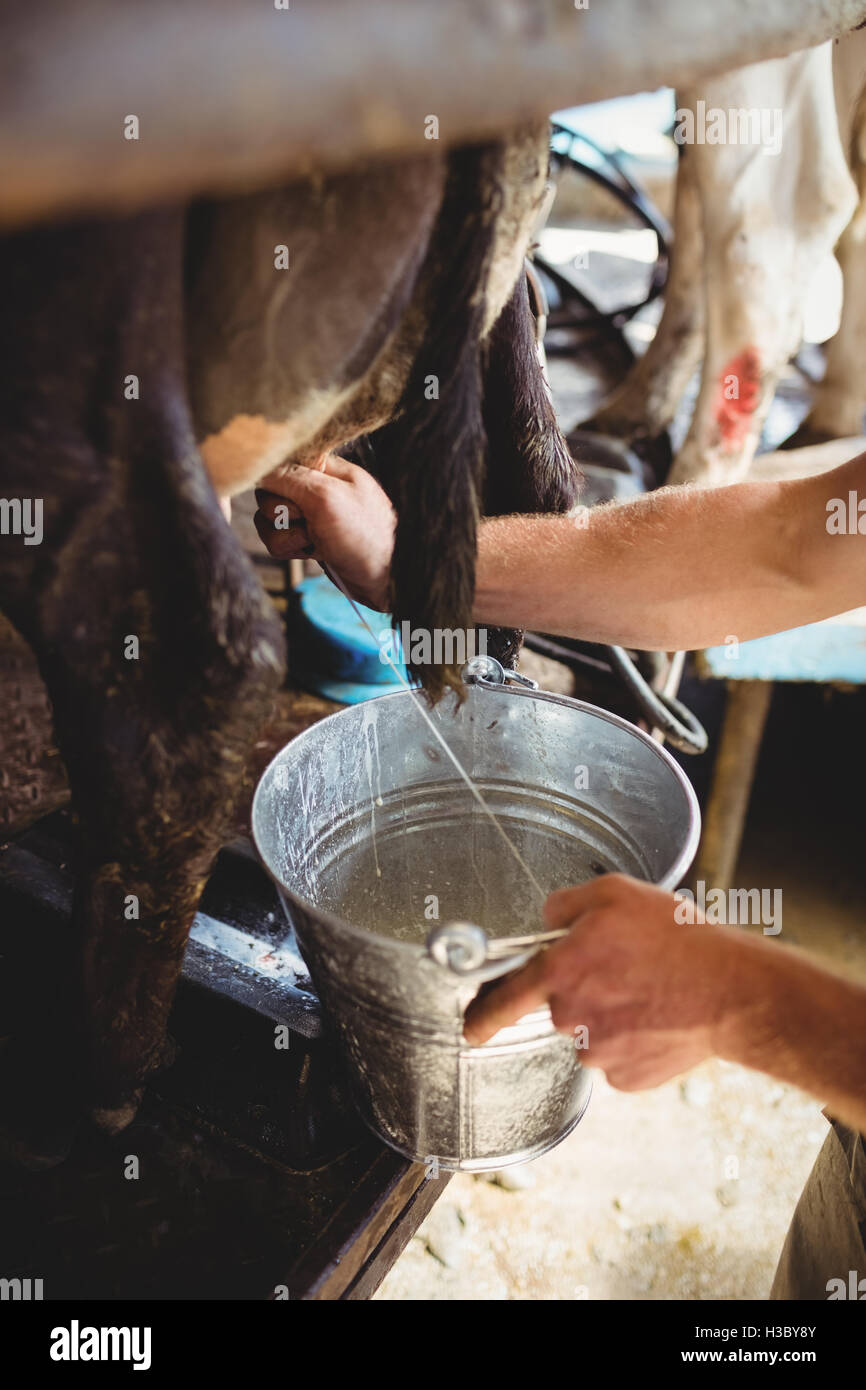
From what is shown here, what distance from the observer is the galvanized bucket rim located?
3.05ft

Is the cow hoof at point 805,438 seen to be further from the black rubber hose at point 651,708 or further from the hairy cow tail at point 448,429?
the hairy cow tail at point 448,429

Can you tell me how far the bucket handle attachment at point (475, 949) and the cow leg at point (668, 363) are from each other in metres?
2.81

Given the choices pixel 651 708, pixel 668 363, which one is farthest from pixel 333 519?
pixel 668 363

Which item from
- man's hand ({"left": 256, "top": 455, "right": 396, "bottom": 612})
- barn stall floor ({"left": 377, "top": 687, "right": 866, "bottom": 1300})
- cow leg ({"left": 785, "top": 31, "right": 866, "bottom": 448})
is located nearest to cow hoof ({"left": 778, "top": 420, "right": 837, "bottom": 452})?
cow leg ({"left": 785, "top": 31, "right": 866, "bottom": 448})

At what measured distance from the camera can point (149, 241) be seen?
0.71 meters

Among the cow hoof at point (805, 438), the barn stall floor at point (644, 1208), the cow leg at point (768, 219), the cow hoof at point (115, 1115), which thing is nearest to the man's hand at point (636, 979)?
the cow hoof at point (115, 1115)

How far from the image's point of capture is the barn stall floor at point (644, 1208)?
173 cm

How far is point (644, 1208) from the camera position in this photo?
72.9 inches

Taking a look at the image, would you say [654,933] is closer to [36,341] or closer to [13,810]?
[36,341]

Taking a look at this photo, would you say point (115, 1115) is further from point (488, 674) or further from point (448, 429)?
point (448, 429)

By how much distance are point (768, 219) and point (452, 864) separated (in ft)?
5.80
